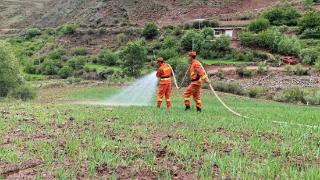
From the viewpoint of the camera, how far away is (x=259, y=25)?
194ft

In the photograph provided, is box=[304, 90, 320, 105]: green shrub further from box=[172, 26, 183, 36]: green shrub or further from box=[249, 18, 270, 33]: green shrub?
box=[172, 26, 183, 36]: green shrub

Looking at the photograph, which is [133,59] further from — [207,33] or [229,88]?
[229,88]

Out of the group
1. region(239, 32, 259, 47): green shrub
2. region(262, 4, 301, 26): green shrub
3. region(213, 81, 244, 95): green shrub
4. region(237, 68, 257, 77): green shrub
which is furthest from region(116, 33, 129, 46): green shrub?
region(213, 81, 244, 95): green shrub

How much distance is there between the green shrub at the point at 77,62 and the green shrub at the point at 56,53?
511 centimetres

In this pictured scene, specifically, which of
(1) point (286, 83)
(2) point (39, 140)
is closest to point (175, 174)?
(2) point (39, 140)

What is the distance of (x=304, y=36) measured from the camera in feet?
186

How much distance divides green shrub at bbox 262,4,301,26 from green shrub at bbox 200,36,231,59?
8.68 metres

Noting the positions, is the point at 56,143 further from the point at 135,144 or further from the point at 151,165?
the point at 151,165

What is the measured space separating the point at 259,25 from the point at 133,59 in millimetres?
16346

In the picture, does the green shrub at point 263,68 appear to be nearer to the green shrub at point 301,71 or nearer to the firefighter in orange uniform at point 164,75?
the green shrub at point 301,71

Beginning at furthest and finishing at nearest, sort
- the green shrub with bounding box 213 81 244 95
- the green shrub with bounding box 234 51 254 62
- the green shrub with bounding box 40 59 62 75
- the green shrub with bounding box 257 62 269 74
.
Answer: the green shrub with bounding box 40 59 62 75
the green shrub with bounding box 234 51 254 62
the green shrub with bounding box 257 62 269 74
the green shrub with bounding box 213 81 244 95

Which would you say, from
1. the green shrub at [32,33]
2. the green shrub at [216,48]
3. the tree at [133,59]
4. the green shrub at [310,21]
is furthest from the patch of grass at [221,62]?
the green shrub at [32,33]

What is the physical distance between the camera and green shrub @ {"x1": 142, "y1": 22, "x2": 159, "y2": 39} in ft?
227

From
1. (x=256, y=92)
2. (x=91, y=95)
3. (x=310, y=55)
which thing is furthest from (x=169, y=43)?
(x=91, y=95)
